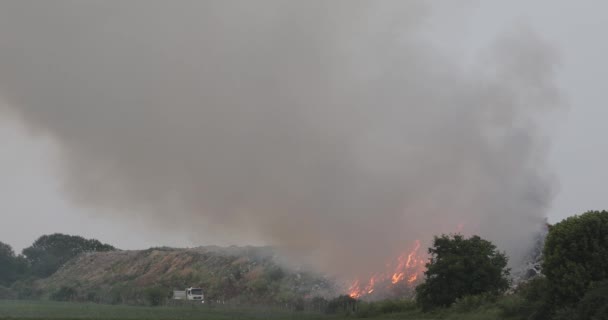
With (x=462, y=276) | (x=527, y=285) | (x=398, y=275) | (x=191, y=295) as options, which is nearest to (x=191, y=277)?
(x=191, y=295)

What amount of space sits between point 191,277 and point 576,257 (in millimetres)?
78671

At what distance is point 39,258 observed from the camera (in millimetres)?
165875

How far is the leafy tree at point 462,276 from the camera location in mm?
46844

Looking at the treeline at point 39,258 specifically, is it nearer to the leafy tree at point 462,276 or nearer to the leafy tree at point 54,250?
the leafy tree at point 54,250

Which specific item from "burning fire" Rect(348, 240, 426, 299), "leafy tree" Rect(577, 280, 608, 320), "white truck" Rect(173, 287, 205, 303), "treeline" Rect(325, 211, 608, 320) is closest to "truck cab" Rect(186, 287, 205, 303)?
"white truck" Rect(173, 287, 205, 303)

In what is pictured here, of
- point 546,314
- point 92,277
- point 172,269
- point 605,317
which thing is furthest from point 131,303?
point 605,317

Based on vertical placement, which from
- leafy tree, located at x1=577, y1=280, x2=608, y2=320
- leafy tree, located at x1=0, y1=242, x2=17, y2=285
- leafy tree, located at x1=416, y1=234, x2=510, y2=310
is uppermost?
leafy tree, located at x1=0, y1=242, x2=17, y2=285

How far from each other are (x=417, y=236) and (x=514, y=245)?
9.44m

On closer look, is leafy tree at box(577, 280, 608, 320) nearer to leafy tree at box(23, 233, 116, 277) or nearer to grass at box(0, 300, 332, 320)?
grass at box(0, 300, 332, 320)

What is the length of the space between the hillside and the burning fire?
4.92 m

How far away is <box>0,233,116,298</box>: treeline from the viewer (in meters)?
144

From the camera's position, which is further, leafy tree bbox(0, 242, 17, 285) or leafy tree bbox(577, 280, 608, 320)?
leafy tree bbox(0, 242, 17, 285)

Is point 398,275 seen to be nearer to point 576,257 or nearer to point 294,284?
point 294,284

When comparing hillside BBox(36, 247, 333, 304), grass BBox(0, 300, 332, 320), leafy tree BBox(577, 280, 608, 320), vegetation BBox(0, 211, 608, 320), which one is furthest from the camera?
hillside BBox(36, 247, 333, 304)
